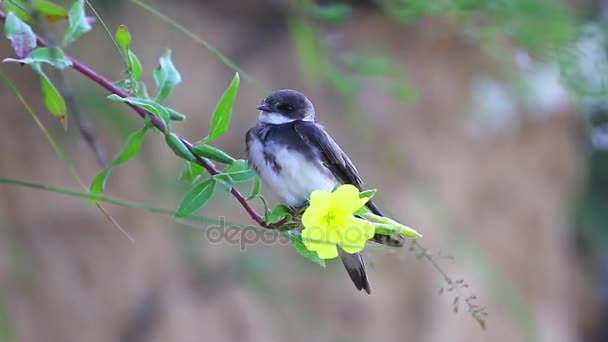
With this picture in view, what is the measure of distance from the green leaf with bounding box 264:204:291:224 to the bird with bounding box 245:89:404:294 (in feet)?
0.50

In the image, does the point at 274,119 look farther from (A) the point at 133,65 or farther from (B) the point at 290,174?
(A) the point at 133,65

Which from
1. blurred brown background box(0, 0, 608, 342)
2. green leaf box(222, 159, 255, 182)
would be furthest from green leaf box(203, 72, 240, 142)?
blurred brown background box(0, 0, 608, 342)

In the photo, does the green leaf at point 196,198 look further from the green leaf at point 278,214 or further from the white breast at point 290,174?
the white breast at point 290,174

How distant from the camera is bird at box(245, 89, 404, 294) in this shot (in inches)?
37.7

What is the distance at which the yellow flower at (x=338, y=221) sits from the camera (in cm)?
70

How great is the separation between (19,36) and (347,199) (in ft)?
1.02

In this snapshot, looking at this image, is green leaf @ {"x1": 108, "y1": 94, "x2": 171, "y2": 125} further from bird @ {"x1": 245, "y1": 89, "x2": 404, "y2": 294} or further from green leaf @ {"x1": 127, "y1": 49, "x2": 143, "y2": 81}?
bird @ {"x1": 245, "y1": 89, "x2": 404, "y2": 294}

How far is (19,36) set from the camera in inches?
29.1

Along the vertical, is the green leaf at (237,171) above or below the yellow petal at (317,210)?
below

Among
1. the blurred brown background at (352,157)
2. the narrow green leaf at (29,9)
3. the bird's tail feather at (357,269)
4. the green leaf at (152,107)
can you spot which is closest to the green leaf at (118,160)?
the green leaf at (152,107)

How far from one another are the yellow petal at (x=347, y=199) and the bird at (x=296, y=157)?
0.19 metres

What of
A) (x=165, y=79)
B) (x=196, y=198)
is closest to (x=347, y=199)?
(x=196, y=198)

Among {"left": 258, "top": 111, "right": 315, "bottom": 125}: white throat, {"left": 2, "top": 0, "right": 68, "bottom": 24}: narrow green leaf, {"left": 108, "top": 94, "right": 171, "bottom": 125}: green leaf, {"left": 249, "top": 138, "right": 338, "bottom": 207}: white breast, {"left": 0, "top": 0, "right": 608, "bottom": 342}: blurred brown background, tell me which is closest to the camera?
{"left": 108, "top": 94, "right": 171, "bottom": 125}: green leaf

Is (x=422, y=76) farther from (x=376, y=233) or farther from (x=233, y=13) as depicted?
(x=376, y=233)
